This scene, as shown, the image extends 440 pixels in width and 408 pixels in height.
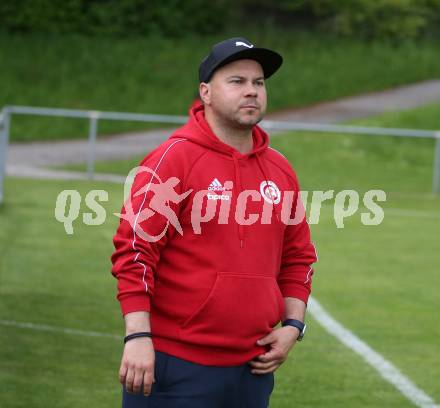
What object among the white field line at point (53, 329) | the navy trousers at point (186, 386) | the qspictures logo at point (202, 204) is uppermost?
the qspictures logo at point (202, 204)

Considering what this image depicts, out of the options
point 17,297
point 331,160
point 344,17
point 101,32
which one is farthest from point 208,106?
point 344,17

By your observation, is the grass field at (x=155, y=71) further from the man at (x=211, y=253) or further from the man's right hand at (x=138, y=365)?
the man's right hand at (x=138, y=365)

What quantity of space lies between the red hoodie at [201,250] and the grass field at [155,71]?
28546mm

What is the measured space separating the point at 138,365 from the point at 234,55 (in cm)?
120

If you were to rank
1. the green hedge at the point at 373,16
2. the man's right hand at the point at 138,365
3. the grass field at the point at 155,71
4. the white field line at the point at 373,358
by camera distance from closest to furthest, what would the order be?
the man's right hand at the point at 138,365 → the white field line at the point at 373,358 → the grass field at the point at 155,71 → the green hedge at the point at 373,16

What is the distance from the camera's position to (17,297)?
37.4ft

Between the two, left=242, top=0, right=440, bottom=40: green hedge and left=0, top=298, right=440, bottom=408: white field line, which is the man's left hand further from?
left=242, top=0, right=440, bottom=40: green hedge

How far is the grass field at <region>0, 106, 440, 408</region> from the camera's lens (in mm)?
8414

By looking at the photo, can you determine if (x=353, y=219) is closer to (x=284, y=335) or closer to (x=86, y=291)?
(x=86, y=291)

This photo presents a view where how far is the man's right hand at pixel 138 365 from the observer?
4.50 metres

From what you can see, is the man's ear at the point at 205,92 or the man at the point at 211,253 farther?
the man's ear at the point at 205,92

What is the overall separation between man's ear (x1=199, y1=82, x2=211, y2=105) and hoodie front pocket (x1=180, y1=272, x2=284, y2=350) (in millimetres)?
668

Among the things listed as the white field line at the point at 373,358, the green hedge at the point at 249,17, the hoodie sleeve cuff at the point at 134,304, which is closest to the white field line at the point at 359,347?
the white field line at the point at 373,358

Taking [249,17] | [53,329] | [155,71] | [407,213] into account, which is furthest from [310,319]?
[249,17]
